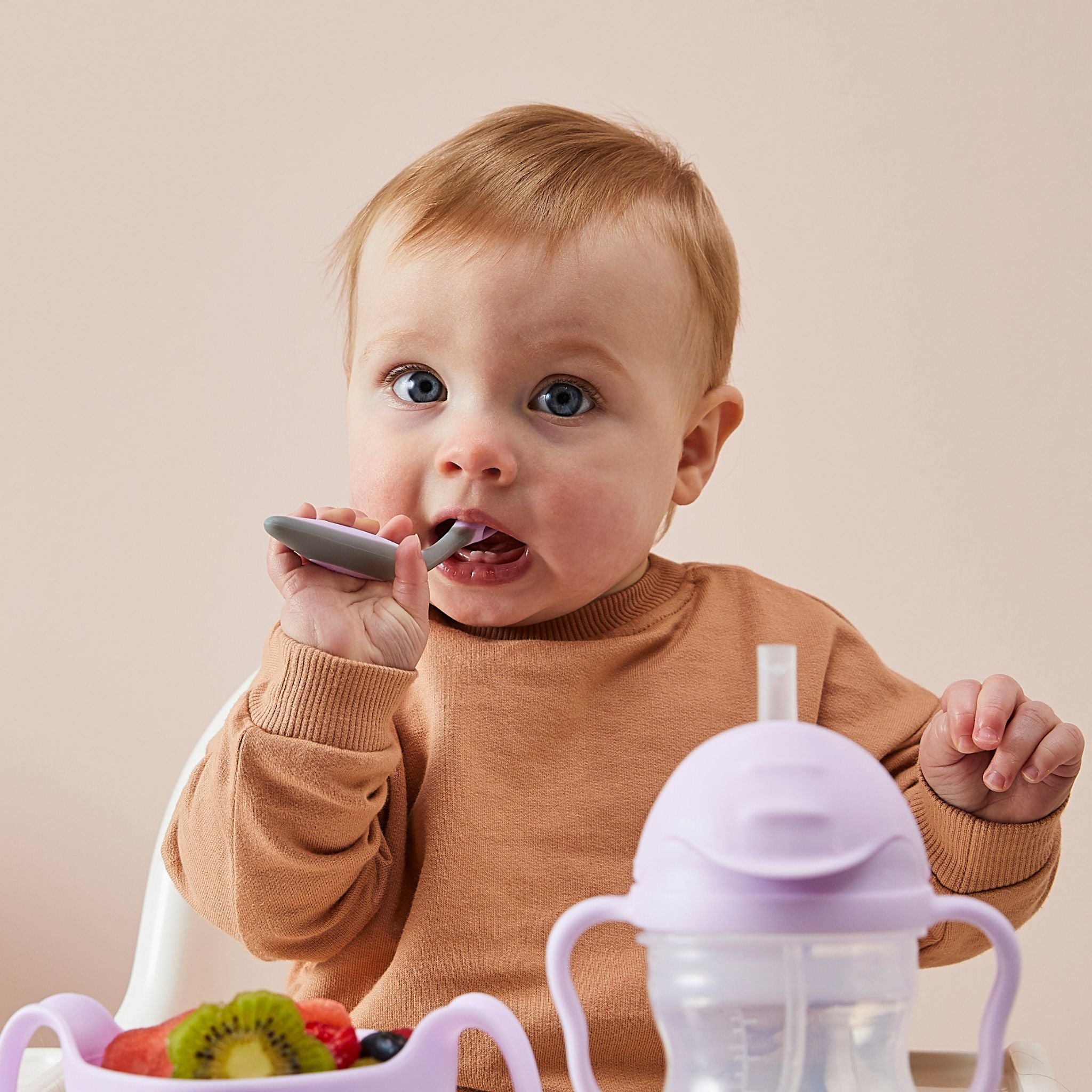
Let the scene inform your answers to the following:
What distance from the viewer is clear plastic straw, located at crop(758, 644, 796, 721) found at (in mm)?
512

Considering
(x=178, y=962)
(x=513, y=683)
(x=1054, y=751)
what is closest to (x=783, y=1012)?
(x=1054, y=751)

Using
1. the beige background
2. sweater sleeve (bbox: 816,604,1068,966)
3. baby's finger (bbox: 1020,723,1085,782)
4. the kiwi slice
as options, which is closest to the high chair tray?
sweater sleeve (bbox: 816,604,1068,966)

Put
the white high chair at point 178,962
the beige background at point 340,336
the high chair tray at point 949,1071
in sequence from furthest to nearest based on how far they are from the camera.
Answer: the beige background at point 340,336 → the white high chair at point 178,962 → the high chair tray at point 949,1071

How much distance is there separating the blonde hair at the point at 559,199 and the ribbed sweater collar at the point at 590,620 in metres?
0.15

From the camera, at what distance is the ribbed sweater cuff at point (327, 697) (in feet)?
2.43

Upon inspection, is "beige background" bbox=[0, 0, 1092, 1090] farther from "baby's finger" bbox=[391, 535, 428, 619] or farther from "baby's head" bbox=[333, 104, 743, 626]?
"baby's finger" bbox=[391, 535, 428, 619]

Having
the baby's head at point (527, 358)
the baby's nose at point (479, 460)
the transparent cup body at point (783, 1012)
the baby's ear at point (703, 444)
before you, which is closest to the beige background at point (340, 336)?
the baby's ear at point (703, 444)

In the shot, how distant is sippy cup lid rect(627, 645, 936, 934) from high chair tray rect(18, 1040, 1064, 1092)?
0.31m

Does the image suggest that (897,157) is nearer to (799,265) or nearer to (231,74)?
(799,265)

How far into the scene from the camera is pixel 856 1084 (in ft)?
1.75

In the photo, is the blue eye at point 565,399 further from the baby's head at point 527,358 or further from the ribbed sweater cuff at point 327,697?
the ribbed sweater cuff at point 327,697

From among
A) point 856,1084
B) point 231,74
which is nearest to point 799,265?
point 231,74

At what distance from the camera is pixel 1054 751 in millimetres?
754

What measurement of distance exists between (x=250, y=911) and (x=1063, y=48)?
4.27 feet
